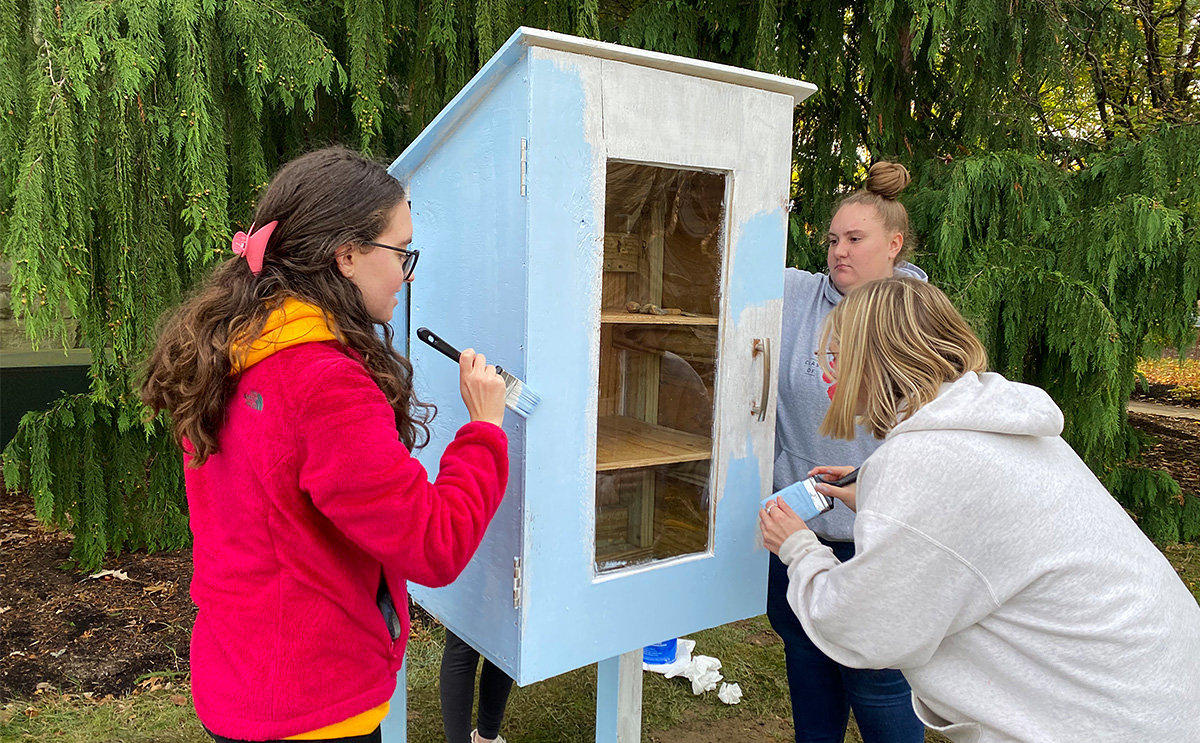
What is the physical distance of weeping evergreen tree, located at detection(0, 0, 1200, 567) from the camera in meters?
2.27

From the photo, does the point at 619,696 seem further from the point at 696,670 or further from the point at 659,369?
the point at 696,670

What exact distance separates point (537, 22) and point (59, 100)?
4.88 ft

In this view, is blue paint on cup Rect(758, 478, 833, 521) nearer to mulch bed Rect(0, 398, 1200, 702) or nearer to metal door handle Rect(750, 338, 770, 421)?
metal door handle Rect(750, 338, 770, 421)

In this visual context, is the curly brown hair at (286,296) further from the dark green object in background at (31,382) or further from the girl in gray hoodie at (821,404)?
the dark green object in background at (31,382)

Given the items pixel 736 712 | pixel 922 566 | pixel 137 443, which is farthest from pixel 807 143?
pixel 137 443

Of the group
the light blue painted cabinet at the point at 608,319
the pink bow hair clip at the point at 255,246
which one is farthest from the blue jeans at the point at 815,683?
the pink bow hair clip at the point at 255,246

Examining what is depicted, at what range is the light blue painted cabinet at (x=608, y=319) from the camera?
4.23ft

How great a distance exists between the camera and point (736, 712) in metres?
2.81

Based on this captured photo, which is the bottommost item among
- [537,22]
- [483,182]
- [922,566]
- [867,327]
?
[922,566]

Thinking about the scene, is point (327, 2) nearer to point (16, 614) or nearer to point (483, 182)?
point (483, 182)

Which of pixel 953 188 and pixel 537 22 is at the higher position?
pixel 537 22

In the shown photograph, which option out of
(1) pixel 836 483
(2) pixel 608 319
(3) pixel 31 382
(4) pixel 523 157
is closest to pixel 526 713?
(1) pixel 836 483

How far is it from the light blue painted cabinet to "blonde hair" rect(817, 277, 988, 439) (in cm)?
24

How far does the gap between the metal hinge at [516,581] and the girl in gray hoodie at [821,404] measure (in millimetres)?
709
